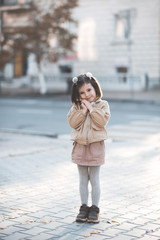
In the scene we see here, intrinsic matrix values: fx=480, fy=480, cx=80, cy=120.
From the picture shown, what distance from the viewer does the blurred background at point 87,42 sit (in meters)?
26.5

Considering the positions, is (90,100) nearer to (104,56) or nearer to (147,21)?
(147,21)

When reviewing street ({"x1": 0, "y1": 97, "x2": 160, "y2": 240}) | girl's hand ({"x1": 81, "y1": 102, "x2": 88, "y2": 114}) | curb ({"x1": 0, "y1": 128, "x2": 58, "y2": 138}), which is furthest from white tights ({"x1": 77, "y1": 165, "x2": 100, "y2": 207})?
curb ({"x1": 0, "y1": 128, "x2": 58, "y2": 138})

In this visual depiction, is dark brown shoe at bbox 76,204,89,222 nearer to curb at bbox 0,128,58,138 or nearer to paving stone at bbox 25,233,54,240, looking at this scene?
paving stone at bbox 25,233,54,240

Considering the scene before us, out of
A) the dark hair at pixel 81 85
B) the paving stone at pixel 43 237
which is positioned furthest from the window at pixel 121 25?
the paving stone at pixel 43 237

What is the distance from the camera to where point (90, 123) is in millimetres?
4781

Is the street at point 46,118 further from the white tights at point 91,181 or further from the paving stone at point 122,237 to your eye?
the paving stone at point 122,237

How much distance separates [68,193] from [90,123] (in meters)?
1.47

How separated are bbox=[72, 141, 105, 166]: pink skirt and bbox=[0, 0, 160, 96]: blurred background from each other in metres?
19.1

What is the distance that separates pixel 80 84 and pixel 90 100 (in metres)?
0.19

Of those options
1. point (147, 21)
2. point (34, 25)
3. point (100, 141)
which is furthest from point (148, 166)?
point (147, 21)

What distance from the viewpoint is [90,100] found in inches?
191

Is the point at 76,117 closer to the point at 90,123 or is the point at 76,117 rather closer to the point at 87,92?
the point at 90,123

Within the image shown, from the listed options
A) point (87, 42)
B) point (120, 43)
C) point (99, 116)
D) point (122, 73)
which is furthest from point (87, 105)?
point (87, 42)

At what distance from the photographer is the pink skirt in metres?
4.79
